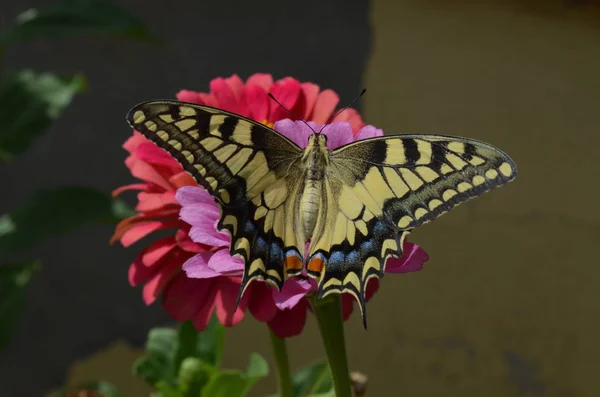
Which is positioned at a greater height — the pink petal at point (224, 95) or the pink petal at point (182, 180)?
the pink petal at point (224, 95)

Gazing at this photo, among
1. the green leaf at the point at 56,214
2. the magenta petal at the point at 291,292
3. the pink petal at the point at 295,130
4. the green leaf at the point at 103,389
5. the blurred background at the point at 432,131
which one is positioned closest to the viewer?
the magenta petal at the point at 291,292

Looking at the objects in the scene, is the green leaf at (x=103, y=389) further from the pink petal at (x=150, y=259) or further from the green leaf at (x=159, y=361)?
the pink petal at (x=150, y=259)

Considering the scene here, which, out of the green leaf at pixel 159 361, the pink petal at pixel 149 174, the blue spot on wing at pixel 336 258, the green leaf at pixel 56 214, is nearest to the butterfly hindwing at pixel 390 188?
the blue spot on wing at pixel 336 258

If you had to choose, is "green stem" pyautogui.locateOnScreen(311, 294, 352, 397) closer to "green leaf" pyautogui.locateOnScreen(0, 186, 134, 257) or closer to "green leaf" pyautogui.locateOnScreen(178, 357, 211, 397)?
"green leaf" pyautogui.locateOnScreen(178, 357, 211, 397)

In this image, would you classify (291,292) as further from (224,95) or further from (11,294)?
(11,294)

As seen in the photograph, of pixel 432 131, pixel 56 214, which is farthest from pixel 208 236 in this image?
pixel 432 131

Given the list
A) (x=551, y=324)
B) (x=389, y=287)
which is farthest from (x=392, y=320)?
(x=551, y=324)

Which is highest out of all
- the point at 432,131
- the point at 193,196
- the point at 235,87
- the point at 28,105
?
the point at 432,131
